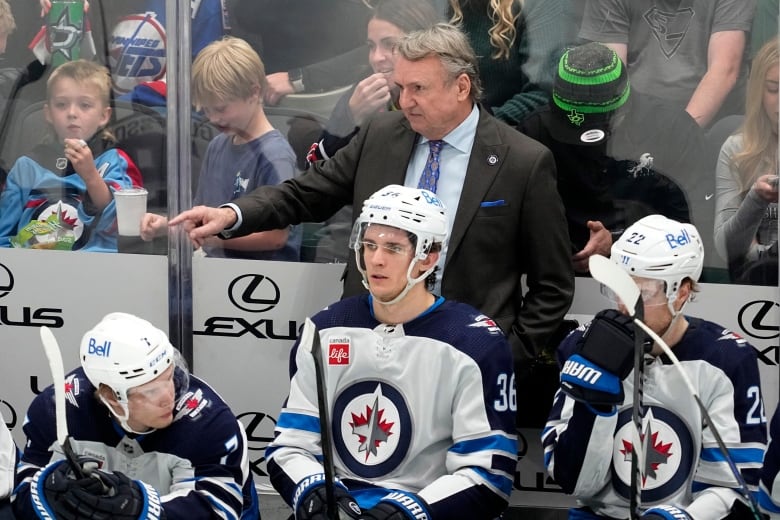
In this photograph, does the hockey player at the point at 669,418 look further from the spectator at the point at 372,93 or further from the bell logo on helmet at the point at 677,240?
the spectator at the point at 372,93

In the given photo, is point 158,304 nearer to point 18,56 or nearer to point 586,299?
point 18,56

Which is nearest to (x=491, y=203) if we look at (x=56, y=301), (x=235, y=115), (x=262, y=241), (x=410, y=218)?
(x=410, y=218)

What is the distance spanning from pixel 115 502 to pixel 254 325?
1.59 meters

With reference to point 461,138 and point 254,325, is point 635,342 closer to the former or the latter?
point 461,138

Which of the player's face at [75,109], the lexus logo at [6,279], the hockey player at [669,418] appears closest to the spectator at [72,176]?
the player's face at [75,109]

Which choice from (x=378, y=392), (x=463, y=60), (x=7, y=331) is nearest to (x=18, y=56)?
(x=7, y=331)

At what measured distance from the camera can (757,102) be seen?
4.36 metres

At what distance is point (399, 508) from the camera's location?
11.2ft

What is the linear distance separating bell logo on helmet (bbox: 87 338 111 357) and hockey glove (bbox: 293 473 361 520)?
0.59 metres

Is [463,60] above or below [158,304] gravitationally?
above

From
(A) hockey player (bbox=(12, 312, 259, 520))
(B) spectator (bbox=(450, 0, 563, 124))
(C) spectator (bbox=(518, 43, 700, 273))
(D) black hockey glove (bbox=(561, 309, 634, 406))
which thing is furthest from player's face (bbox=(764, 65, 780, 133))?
(A) hockey player (bbox=(12, 312, 259, 520))

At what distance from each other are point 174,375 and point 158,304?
1.38m

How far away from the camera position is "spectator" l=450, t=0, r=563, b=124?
446 centimetres

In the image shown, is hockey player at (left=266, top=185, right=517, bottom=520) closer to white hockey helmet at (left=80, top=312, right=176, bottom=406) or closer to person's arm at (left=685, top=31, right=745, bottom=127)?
white hockey helmet at (left=80, top=312, right=176, bottom=406)
